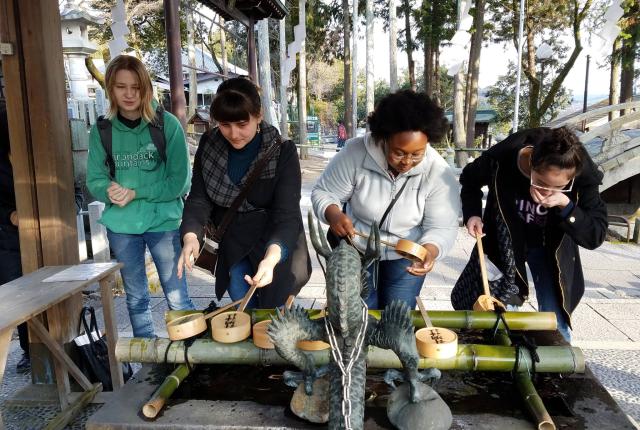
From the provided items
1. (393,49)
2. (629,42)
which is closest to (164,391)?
(393,49)

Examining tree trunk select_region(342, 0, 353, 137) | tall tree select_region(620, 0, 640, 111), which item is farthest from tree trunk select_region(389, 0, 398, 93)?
tree trunk select_region(342, 0, 353, 137)

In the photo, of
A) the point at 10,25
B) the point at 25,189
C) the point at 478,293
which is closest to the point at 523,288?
the point at 478,293

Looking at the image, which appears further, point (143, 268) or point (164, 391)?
point (143, 268)

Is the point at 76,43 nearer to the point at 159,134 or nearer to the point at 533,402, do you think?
the point at 159,134

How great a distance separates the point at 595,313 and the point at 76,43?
22.1 feet

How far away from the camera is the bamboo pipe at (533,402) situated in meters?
1.09

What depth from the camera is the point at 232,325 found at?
1.47 metres

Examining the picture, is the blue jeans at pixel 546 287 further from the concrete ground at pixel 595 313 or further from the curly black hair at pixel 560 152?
the concrete ground at pixel 595 313

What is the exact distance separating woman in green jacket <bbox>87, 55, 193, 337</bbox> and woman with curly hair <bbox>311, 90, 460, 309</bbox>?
87 cm

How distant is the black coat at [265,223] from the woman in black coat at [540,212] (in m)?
0.80

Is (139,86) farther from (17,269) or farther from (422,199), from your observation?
(422,199)

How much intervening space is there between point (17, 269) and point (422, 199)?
2292 mm

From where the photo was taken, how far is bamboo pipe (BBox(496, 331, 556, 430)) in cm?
109

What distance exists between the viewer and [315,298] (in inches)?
155
